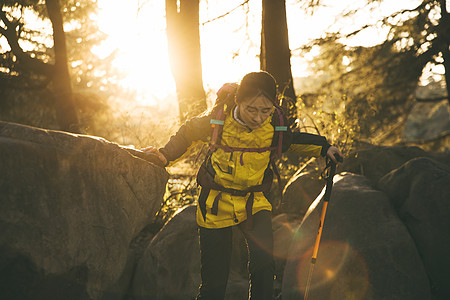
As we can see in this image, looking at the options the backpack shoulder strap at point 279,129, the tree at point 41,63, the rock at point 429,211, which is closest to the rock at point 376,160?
the rock at point 429,211

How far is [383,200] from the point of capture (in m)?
4.09

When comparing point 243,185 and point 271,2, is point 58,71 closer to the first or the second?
point 271,2

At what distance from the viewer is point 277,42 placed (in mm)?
7898

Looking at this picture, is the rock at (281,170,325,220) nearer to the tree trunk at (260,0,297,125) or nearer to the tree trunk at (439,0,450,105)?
the tree trunk at (260,0,297,125)

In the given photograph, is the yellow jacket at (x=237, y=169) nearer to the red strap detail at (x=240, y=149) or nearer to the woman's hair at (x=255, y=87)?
the red strap detail at (x=240, y=149)

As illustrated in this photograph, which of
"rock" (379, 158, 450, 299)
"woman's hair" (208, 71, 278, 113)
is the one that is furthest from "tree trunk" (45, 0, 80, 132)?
"rock" (379, 158, 450, 299)

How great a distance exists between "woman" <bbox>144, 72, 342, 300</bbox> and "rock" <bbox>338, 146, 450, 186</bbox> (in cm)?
317

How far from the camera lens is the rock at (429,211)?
144 inches

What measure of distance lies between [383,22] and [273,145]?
9.88 meters

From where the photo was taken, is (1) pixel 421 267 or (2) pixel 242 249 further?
(2) pixel 242 249

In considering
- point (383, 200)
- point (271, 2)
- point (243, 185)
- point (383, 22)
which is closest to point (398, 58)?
point (383, 22)

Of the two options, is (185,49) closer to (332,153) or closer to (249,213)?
(332,153)

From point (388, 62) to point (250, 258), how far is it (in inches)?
421

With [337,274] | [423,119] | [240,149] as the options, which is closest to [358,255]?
[337,274]
